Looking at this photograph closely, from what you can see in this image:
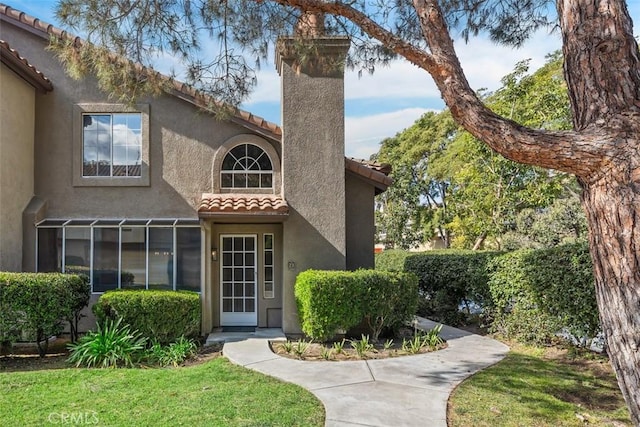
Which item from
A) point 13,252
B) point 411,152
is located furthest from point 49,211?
point 411,152

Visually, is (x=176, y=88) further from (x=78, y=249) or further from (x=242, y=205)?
(x=78, y=249)

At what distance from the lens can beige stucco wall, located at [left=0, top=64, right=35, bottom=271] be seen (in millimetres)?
11789

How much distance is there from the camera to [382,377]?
9.03 metres

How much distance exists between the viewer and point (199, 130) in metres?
13.8

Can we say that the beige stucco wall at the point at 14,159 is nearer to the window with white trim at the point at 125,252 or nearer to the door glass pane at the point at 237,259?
the window with white trim at the point at 125,252

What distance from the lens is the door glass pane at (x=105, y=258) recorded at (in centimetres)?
1320

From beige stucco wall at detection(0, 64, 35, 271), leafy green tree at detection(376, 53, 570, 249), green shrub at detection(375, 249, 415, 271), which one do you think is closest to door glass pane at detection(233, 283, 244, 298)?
beige stucco wall at detection(0, 64, 35, 271)

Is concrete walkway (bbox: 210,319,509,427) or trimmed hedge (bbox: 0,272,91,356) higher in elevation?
trimmed hedge (bbox: 0,272,91,356)

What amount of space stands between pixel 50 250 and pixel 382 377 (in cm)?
1061

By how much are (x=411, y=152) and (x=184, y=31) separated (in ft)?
102

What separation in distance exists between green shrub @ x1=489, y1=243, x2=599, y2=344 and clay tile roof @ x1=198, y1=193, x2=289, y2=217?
22.1 ft

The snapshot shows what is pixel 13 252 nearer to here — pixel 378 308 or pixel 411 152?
pixel 378 308

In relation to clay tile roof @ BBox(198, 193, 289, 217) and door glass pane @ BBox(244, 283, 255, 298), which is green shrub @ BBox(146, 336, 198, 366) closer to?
door glass pane @ BBox(244, 283, 255, 298)

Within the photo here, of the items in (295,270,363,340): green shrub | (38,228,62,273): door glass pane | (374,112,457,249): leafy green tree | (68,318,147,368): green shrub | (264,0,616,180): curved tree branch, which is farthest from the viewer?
(374,112,457,249): leafy green tree
